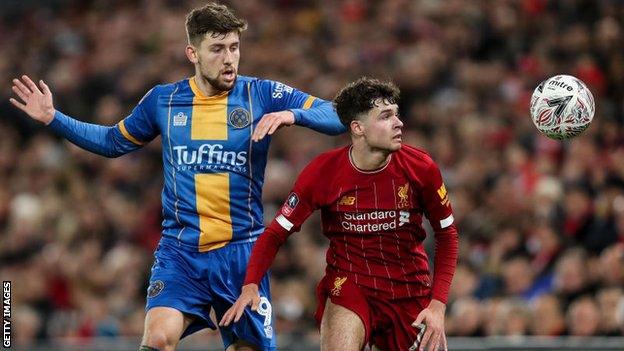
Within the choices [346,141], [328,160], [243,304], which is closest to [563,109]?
[328,160]

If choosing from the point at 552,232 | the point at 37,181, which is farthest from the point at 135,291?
the point at 552,232

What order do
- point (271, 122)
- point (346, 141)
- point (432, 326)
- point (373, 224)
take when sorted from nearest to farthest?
point (271, 122) → point (432, 326) → point (373, 224) → point (346, 141)

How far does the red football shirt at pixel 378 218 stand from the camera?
25.2 ft

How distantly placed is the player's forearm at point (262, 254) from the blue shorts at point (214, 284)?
6.4 inches

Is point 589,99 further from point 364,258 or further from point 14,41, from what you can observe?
point 14,41

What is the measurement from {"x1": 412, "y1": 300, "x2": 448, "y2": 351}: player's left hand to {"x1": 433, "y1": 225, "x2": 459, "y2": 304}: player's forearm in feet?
0.41

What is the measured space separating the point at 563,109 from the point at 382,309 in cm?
179

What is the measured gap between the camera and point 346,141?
14.5 meters

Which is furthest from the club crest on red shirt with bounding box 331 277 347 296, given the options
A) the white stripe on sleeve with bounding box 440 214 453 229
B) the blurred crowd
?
the blurred crowd

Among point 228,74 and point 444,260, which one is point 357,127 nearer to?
point 228,74

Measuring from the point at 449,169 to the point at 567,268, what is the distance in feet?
8.55

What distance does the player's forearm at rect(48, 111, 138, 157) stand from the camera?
8008 millimetres

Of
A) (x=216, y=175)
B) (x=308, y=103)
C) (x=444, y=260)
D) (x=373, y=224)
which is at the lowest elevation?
(x=444, y=260)

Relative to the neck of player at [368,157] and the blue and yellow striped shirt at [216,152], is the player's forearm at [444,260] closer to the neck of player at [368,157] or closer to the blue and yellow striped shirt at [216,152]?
the neck of player at [368,157]
